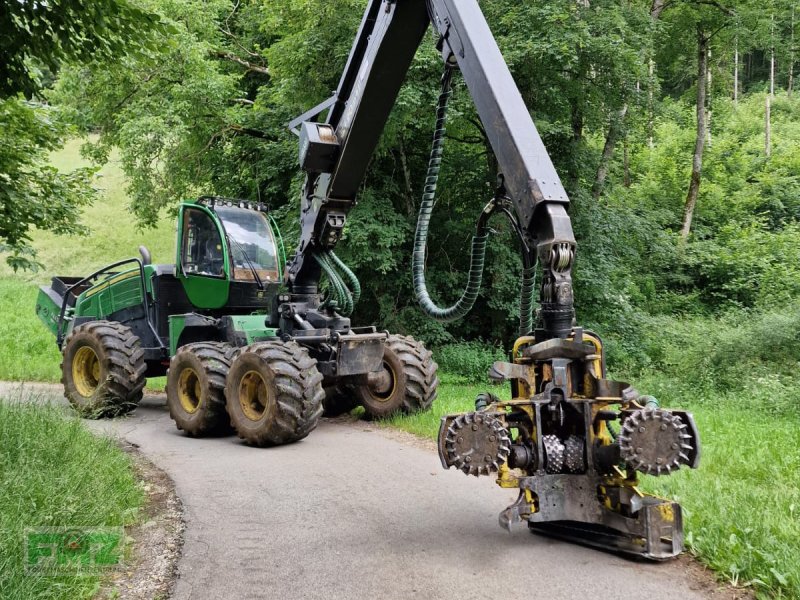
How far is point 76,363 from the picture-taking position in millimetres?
10406

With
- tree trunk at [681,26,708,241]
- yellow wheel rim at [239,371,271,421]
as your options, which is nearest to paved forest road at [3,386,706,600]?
yellow wheel rim at [239,371,271,421]

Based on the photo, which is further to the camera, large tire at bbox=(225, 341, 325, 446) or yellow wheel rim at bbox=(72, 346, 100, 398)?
yellow wheel rim at bbox=(72, 346, 100, 398)

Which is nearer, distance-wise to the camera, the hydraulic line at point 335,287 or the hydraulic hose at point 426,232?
the hydraulic hose at point 426,232

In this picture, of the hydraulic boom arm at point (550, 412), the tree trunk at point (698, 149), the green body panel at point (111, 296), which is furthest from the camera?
the tree trunk at point (698, 149)

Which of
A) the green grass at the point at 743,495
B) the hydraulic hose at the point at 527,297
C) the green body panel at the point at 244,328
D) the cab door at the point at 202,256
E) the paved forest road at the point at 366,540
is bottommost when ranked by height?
the paved forest road at the point at 366,540

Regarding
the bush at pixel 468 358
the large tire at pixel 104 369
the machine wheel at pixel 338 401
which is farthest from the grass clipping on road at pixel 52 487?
the bush at pixel 468 358

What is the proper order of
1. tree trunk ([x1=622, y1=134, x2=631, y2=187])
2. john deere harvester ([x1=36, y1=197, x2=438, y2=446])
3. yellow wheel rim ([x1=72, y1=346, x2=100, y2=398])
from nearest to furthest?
john deere harvester ([x1=36, y1=197, x2=438, y2=446]) < yellow wheel rim ([x1=72, y1=346, x2=100, y2=398]) < tree trunk ([x1=622, y1=134, x2=631, y2=187])

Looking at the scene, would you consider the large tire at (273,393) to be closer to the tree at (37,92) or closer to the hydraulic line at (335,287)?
the hydraulic line at (335,287)

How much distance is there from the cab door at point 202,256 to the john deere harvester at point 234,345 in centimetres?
2

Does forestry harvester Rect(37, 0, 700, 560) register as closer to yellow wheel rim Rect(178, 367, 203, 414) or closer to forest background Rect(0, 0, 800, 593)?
yellow wheel rim Rect(178, 367, 203, 414)

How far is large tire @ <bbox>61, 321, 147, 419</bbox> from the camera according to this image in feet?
31.5

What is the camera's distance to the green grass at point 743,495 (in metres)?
3.78

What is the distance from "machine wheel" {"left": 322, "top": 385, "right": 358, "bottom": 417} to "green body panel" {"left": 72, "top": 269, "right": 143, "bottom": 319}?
3.58m

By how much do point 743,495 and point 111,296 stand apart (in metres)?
9.75
